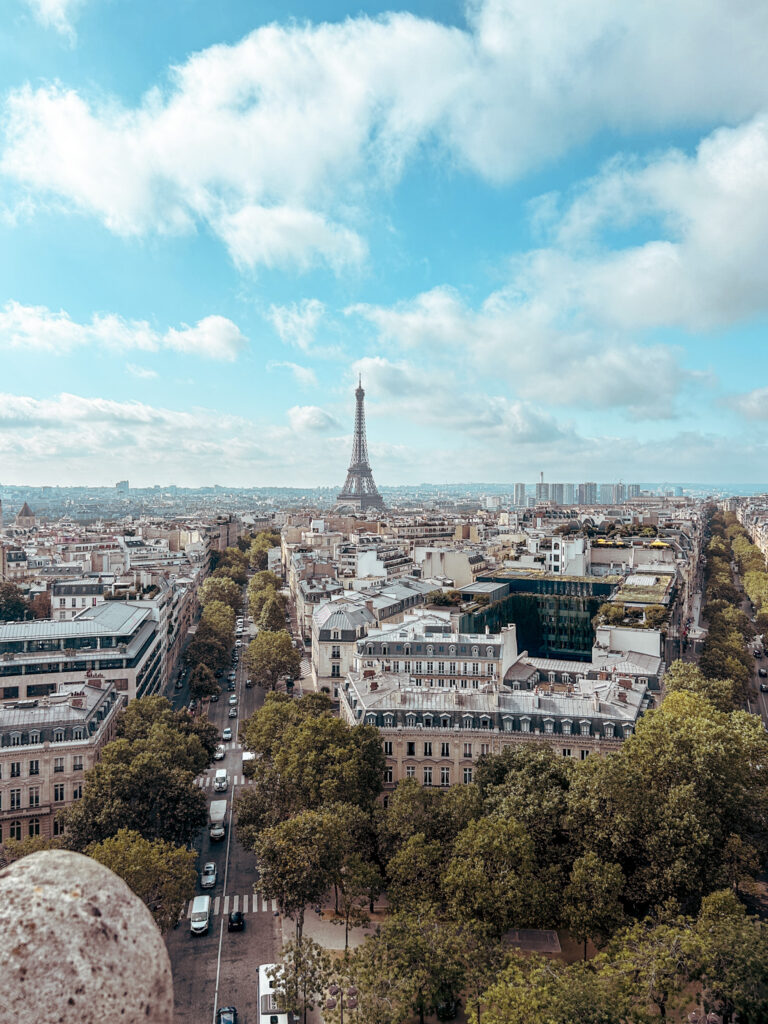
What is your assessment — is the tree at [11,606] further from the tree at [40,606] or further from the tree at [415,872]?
the tree at [415,872]

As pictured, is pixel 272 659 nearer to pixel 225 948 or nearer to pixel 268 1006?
pixel 225 948

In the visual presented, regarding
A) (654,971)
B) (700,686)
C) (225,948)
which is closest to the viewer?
(654,971)

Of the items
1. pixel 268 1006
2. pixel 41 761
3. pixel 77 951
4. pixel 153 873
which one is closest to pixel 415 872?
pixel 268 1006

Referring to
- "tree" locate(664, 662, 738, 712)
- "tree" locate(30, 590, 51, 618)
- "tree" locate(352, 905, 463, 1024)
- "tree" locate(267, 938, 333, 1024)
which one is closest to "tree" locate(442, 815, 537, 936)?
"tree" locate(352, 905, 463, 1024)

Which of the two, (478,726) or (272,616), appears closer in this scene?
(478,726)

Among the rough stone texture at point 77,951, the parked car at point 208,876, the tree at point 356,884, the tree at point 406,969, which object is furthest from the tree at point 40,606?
the rough stone texture at point 77,951

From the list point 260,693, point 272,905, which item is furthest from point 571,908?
point 260,693

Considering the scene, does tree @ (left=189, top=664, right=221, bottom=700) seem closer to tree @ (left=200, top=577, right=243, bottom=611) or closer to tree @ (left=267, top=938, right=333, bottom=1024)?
tree @ (left=200, top=577, right=243, bottom=611)
